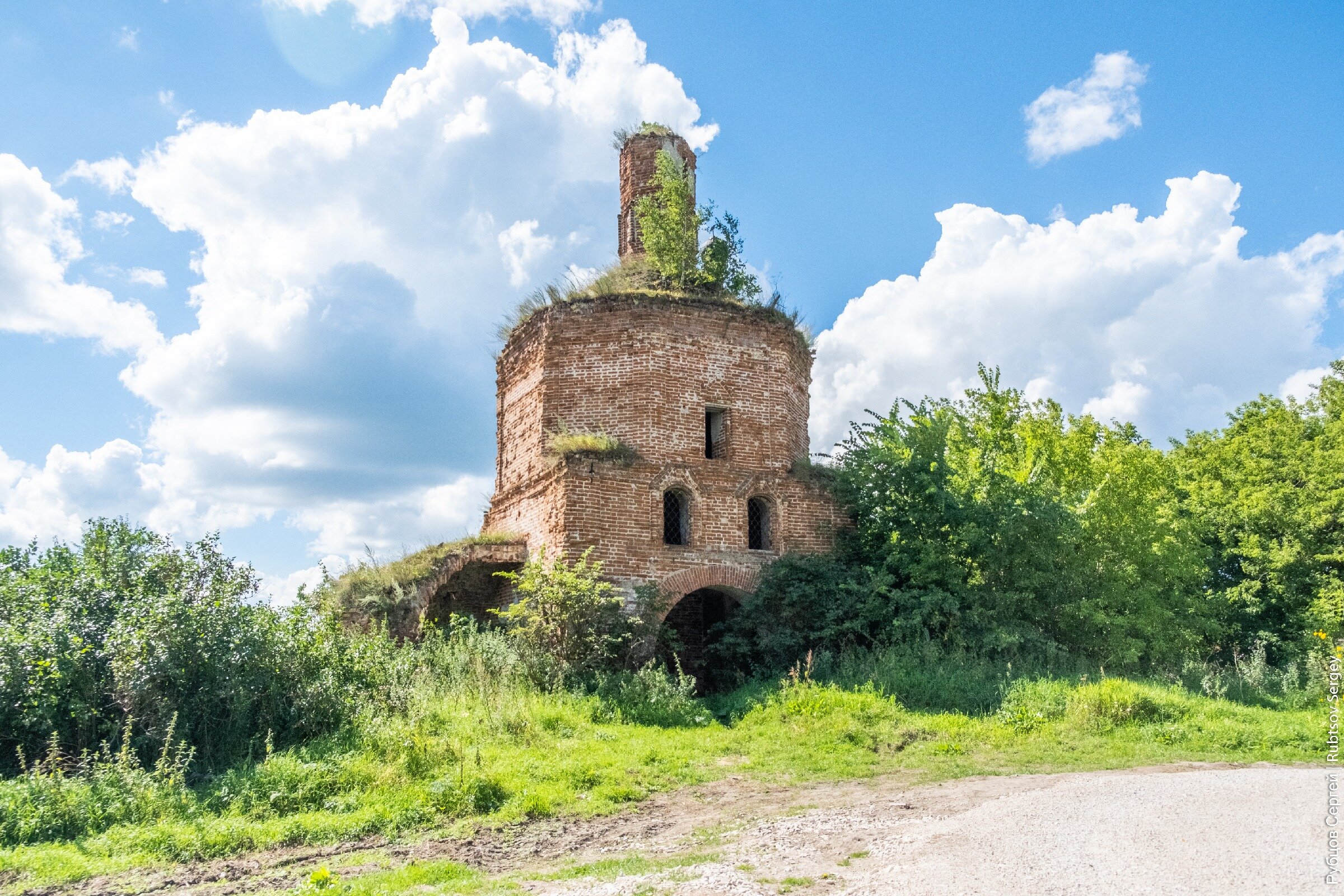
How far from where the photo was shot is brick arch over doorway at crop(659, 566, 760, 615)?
1534cm

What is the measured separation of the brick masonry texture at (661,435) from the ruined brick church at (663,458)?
2 cm

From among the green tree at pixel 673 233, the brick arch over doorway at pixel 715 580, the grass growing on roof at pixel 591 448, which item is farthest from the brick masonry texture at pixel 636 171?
the brick arch over doorway at pixel 715 580

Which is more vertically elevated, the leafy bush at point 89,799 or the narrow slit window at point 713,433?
the narrow slit window at point 713,433

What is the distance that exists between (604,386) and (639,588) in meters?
4.03

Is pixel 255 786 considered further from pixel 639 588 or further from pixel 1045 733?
pixel 1045 733

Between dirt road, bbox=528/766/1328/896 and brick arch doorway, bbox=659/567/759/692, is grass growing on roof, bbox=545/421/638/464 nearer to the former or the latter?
brick arch doorway, bbox=659/567/759/692

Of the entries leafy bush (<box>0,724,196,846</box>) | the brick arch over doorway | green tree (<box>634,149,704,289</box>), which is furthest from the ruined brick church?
leafy bush (<box>0,724,196,846</box>)

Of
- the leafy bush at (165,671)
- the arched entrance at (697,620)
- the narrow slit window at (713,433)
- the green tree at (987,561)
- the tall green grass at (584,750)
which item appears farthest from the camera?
the narrow slit window at (713,433)

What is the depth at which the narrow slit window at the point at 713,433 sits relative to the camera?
56.4 ft

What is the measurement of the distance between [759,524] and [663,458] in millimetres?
2096

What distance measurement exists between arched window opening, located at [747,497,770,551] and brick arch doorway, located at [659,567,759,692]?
2.57ft

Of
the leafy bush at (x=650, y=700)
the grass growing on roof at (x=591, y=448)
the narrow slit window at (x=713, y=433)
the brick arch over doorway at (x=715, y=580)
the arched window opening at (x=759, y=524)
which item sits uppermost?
the narrow slit window at (x=713, y=433)

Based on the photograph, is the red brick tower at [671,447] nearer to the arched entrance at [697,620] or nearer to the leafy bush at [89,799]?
the arched entrance at [697,620]

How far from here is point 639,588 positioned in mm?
14781
